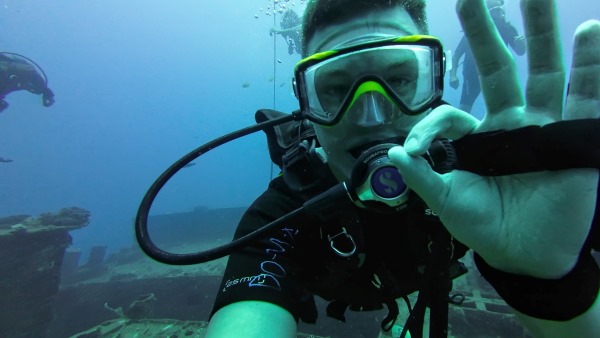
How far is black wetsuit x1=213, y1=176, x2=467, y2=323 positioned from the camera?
217cm

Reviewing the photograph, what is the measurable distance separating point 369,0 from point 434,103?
0.94m

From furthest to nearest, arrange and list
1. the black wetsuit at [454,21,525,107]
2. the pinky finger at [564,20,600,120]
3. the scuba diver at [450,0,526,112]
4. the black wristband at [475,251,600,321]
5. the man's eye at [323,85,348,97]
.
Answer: the black wetsuit at [454,21,525,107]
the scuba diver at [450,0,526,112]
the man's eye at [323,85,348,97]
the black wristband at [475,251,600,321]
the pinky finger at [564,20,600,120]

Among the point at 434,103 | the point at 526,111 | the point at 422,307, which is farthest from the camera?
the point at 434,103

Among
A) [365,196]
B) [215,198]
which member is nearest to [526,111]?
[365,196]

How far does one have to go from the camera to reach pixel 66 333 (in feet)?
40.8

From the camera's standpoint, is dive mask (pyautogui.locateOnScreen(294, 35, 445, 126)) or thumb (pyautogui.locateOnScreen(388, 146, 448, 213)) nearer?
thumb (pyautogui.locateOnScreen(388, 146, 448, 213))

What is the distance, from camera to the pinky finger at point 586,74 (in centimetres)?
116

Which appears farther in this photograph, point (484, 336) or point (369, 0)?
point (484, 336)

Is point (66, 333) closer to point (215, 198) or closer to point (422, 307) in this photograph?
point (422, 307)

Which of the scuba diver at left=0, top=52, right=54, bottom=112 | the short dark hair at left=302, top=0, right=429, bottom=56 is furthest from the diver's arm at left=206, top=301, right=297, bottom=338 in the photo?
the scuba diver at left=0, top=52, right=54, bottom=112

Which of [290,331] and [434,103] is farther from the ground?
[434,103]

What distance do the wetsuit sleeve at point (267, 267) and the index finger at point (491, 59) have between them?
53.3 inches

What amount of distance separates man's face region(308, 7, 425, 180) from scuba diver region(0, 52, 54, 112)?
2070 centimetres

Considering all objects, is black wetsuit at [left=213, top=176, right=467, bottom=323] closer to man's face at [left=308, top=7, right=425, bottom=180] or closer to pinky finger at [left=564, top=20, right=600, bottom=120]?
man's face at [left=308, top=7, right=425, bottom=180]
